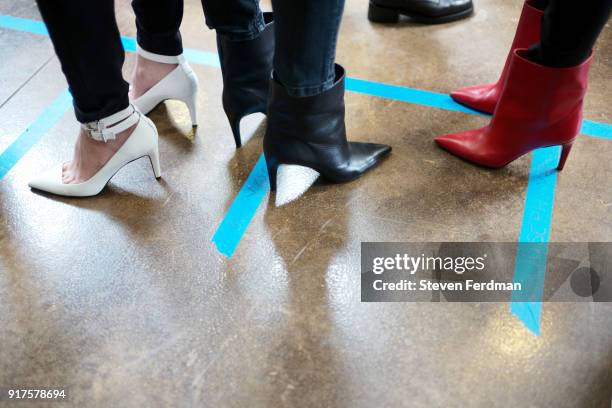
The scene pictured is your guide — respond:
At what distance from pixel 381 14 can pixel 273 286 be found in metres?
1.77

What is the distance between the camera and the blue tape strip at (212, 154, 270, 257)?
1707 millimetres

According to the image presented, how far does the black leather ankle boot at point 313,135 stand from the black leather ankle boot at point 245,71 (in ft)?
0.84

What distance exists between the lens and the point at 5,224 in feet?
5.85

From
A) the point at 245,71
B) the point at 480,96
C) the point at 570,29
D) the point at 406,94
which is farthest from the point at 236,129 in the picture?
the point at 570,29

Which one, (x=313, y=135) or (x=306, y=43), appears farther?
(x=313, y=135)

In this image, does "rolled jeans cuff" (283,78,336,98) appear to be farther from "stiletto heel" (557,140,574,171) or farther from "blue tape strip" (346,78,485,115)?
"stiletto heel" (557,140,574,171)

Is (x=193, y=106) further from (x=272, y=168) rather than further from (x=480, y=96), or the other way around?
(x=480, y=96)

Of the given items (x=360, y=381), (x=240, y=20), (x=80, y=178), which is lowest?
(x=360, y=381)

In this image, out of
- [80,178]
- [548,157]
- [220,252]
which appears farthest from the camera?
[548,157]

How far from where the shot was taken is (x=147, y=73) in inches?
81.0

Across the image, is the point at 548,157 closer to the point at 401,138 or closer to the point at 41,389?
the point at 401,138

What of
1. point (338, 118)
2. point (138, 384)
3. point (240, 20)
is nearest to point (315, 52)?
point (338, 118)

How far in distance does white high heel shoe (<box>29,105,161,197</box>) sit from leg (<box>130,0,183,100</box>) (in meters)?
0.33

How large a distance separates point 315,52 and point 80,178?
3.16 feet
